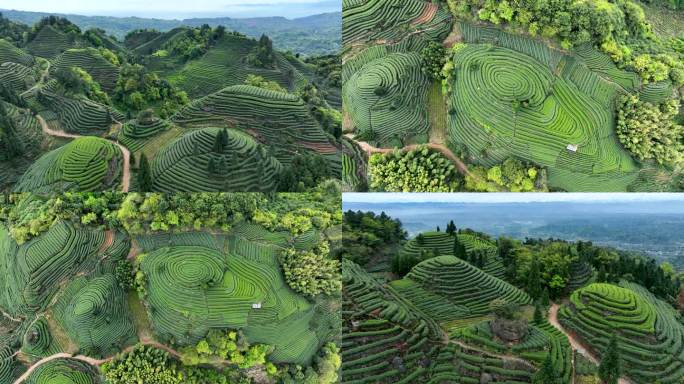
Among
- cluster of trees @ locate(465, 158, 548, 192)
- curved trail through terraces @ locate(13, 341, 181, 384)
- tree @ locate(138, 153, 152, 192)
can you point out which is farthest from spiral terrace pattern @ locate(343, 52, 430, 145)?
curved trail through terraces @ locate(13, 341, 181, 384)

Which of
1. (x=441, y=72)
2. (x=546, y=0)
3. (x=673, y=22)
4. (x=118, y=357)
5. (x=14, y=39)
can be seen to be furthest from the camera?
(x=14, y=39)

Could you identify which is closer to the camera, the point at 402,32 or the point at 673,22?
the point at 402,32

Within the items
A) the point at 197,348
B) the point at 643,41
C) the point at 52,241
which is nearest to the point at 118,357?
the point at 197,348

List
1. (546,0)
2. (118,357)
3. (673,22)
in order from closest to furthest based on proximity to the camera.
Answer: (546,0) < (118,357) < (673,22)

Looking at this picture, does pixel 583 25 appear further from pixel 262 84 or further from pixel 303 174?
pixel 262 84

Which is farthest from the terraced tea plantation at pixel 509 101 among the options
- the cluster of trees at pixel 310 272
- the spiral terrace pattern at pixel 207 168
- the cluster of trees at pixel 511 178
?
the cluster of trees at pixel 310 272

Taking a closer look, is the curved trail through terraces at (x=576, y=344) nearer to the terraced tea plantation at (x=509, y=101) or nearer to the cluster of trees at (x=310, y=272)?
the terraced tea plantation at (x=509, y=101)

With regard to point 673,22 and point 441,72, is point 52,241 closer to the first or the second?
point 441,72
